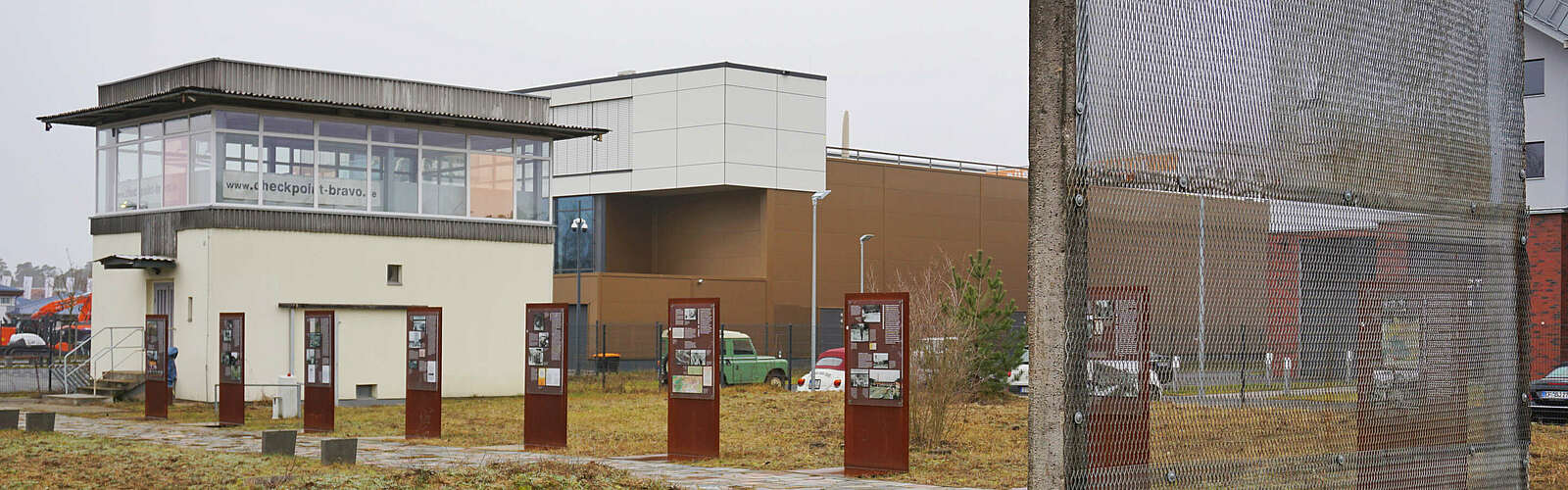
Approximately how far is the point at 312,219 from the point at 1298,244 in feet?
83.6

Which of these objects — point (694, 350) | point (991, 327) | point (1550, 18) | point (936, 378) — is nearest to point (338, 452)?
point (694, 350)

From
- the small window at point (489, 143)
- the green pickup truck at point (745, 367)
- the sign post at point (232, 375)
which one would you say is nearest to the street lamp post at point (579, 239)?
the green pickup truck at point (745, 367)

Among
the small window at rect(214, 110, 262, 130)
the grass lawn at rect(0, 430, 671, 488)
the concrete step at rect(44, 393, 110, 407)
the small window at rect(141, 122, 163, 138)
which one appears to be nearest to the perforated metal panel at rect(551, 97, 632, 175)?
the small window at rect(141, 122, 163, 138)

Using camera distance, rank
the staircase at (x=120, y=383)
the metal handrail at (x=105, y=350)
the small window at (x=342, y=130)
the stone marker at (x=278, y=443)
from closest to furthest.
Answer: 1. the stone marker at (x=278, y=443)
2. the staircase at (x=120, y=383)
3. the metal handrail at (x=105, y=350)
4. the small window at (x=342, y=130)

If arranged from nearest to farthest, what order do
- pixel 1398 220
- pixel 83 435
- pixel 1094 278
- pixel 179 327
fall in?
1. pixel 1094 278
2. pixel 1398 220
3. pixel 83 435
4. pixel 179 327

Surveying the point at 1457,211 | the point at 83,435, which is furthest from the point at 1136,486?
the point at 83,435

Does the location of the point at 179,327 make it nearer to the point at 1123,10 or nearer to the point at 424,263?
the point at 424,263

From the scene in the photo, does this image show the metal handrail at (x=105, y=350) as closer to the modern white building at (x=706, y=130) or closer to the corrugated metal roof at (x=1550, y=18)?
the modern white building at (x=706, y=130)

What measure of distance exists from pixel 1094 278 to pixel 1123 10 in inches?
47.5

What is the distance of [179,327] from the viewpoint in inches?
1169

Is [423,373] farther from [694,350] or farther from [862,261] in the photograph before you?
[862,261]

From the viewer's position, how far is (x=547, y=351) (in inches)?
707

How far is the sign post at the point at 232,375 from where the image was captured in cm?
2270

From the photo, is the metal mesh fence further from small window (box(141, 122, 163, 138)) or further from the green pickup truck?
the green pickup truck
